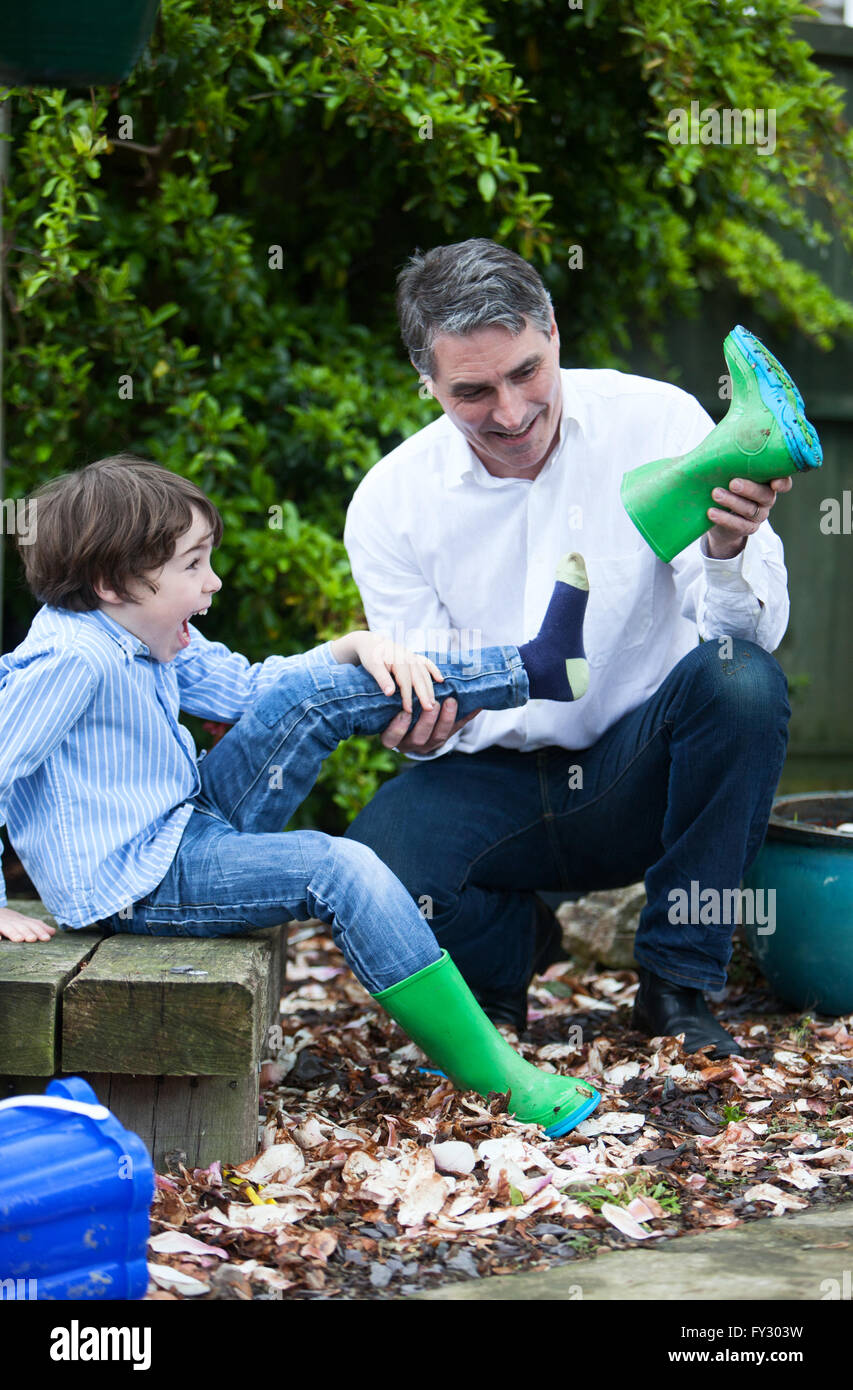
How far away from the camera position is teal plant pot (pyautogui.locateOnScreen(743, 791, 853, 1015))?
97.0 inches

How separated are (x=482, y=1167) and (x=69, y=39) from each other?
1550 mm

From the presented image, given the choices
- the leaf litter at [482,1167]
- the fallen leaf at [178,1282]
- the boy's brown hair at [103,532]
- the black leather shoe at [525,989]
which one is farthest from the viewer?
the black leather shoe at [525,989]

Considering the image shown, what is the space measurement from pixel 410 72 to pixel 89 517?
1485 millimetres

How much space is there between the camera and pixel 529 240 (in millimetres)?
3111

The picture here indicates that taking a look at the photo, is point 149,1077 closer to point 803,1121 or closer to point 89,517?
point 89,517

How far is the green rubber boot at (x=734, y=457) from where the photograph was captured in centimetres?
206

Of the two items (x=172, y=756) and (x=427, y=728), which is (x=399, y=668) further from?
(x=172, y=756)

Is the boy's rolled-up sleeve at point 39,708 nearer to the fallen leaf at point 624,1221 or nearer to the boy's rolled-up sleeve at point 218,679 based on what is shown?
the boy's rolled-up sleeve at point 218,679

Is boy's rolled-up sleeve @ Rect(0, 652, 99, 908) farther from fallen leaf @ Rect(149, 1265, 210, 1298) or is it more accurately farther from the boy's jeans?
fallen leaf @ Rect(149, 1265, 210, 1298)

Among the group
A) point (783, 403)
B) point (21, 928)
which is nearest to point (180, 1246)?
point (21, 928)

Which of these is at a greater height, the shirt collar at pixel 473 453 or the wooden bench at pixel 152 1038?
the shirt collar at pixel 473 453

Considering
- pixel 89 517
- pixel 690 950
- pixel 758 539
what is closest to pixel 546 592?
pixel 758 539

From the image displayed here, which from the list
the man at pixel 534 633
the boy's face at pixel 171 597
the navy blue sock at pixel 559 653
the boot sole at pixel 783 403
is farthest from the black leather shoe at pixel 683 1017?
the boy's face at pixel 171 597

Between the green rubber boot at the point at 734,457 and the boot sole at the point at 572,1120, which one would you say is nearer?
the boot sole at the point at 572,1120
